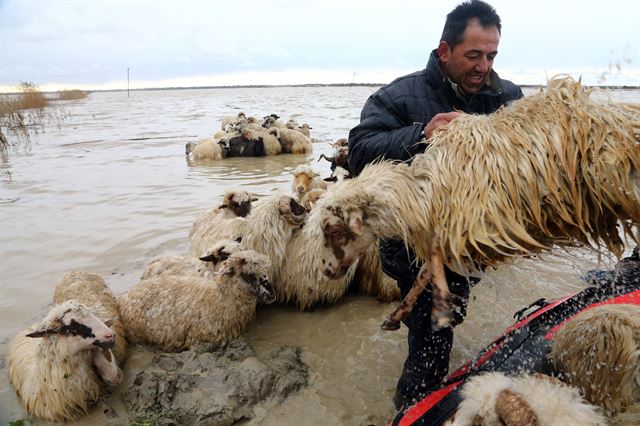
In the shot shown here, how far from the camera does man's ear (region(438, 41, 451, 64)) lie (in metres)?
3.08

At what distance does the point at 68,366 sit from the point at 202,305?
1.23m

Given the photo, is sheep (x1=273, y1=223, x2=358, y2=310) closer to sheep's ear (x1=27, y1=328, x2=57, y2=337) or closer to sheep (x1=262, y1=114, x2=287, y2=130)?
sheep's ear (x1=27, y1=328, x2=57, y2=337)

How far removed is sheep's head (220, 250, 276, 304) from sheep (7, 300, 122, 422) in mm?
1259

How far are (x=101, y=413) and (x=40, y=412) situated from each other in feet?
1.49

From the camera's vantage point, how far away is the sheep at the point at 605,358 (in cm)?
291

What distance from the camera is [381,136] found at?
292 cm

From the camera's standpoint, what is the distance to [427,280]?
226 cm

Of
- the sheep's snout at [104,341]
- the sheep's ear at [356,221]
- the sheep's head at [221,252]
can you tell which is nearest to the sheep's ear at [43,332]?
the sheep's snout at [104,341]

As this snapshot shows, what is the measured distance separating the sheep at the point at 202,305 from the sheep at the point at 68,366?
71 centimetres

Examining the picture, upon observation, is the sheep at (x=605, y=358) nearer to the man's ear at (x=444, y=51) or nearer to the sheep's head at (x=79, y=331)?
the man's ear at (x=444, y=51)

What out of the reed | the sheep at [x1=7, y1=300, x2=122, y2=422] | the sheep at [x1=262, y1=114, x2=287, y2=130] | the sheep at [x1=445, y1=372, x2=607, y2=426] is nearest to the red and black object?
the sheep at [x1=445, y1=372, x2=607, y2=426]

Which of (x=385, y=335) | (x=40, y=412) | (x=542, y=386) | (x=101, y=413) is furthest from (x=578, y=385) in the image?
(x=40, y=412)

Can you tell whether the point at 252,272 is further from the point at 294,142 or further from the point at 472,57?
the point at 294,142

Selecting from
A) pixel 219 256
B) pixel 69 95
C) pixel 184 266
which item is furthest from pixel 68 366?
pixel 69 95
